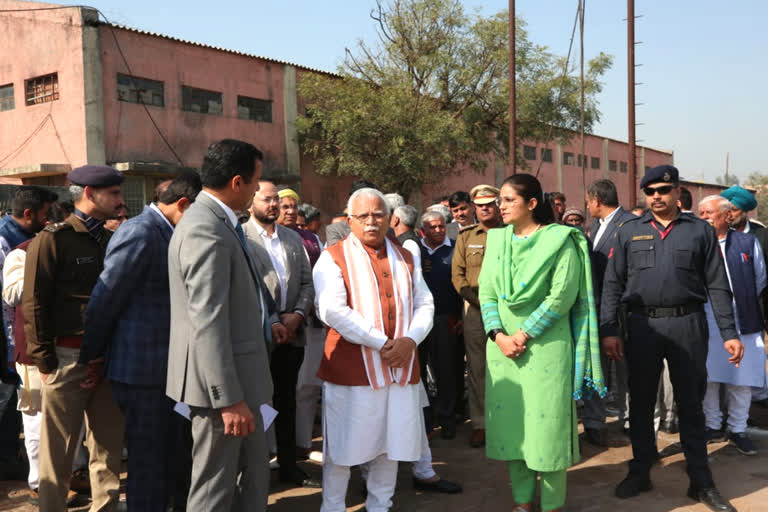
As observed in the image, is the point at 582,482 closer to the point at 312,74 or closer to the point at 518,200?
the point at 518,200

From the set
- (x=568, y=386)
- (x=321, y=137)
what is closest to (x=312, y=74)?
(x=321, y=137)

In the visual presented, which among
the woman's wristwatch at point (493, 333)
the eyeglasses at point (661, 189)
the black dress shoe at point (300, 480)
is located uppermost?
the eyeglasses at point (661, 189)

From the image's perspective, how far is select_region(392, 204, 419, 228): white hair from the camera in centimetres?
532

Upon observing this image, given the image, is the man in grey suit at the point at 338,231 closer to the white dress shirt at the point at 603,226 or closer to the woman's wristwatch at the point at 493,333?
the woman's wristwatch at the point at 493,333

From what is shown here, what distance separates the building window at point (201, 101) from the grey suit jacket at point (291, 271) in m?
13.2

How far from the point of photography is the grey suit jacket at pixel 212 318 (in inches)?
101

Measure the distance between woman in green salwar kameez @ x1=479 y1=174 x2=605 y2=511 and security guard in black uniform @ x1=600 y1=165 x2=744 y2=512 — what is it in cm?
52

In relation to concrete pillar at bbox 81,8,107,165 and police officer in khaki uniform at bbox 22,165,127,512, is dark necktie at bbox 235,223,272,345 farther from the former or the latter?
A: concrete pillar at bbox 81,8,107,165

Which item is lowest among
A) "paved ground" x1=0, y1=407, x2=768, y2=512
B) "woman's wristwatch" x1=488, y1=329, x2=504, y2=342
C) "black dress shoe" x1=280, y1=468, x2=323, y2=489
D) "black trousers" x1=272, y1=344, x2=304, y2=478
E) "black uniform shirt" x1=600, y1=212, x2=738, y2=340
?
"paved ground" x1=0, y1=407, x2=768, y2=512

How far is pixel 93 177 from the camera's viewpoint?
3.52 meters

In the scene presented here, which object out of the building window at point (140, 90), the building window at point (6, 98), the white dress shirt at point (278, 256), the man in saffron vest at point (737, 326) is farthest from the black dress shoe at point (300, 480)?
the building window at point (6, 98)

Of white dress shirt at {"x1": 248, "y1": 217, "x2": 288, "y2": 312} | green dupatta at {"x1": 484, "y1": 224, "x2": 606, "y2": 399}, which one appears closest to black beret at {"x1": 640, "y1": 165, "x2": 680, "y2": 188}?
green dupatta at {"x1": 484, "y1": 224, "x2": 606, "y2": 399}

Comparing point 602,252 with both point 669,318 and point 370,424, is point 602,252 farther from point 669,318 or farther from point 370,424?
point 370,424

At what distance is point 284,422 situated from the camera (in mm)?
4426
